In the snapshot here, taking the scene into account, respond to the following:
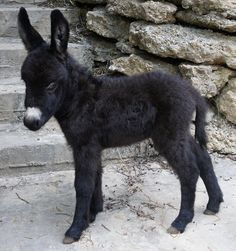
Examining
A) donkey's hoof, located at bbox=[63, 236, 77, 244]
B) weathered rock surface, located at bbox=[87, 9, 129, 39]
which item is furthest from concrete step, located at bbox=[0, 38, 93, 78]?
donkey's hoof, located at bbox=[63, 236, 77, 244]

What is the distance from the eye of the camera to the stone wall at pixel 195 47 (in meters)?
4.63

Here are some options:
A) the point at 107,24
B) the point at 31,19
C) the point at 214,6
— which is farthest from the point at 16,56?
the point at 214,6

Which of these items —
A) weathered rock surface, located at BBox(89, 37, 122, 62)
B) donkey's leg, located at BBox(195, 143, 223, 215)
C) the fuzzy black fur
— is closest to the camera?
the fuzzy black fur

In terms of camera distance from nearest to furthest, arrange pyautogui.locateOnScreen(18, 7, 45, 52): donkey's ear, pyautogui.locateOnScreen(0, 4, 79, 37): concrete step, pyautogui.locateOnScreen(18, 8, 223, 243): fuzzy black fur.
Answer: pyautogui.locateOnScreen(18, 7, 45, 52): donkey's ear
pyautogui.locateOnScreen(18, 8, 223, 243): fuzzy black fur
pyautogui.locateOnScreen(0, 4, 79, 37): concrete step

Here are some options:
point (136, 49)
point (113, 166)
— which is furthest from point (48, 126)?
point (136, 49)

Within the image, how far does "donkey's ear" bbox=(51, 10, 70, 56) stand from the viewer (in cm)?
325

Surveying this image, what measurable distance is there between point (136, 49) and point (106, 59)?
1.63ft

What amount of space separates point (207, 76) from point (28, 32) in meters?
1.92

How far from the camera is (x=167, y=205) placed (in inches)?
160

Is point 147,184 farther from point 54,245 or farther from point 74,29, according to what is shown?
point 74,29

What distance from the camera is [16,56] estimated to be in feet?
18.0

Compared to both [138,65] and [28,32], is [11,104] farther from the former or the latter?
[28,32]

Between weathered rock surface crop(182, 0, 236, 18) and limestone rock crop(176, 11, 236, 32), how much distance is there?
0.14ft

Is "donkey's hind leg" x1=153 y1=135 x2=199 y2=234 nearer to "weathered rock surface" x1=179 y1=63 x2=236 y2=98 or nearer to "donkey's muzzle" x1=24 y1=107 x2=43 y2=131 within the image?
"donkey's muzzle" x1=24 y1=107 x2=43 y2=131
